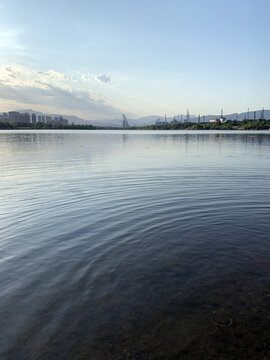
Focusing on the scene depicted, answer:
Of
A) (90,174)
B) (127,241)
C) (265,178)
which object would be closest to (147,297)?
(127,241)

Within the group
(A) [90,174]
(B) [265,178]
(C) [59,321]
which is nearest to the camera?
(C) [59,321]

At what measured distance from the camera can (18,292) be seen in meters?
6.36

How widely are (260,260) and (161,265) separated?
3.11 meters

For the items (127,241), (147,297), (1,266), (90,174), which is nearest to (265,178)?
(90,174)

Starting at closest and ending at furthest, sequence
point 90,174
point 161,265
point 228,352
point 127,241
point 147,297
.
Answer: point 228,352, point 147,297, point 161,265, point 127,241, point 90,174

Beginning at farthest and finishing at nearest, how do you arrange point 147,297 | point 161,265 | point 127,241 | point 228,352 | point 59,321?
point 127,241
point 161,265
point 147,297
point 59,321
point 228,352

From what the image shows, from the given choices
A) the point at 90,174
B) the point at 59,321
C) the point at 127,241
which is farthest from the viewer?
the point at 90,174

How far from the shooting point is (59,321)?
5367mm

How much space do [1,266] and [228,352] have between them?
21.5 ft

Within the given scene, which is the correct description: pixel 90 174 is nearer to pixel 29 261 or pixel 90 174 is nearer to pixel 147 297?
pixel 29 261

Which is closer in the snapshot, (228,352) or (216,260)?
(228,352)

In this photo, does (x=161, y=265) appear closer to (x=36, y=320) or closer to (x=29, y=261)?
(x=36, y=320)

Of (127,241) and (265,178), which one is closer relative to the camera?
(127,241)

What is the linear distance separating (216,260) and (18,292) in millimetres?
5741
